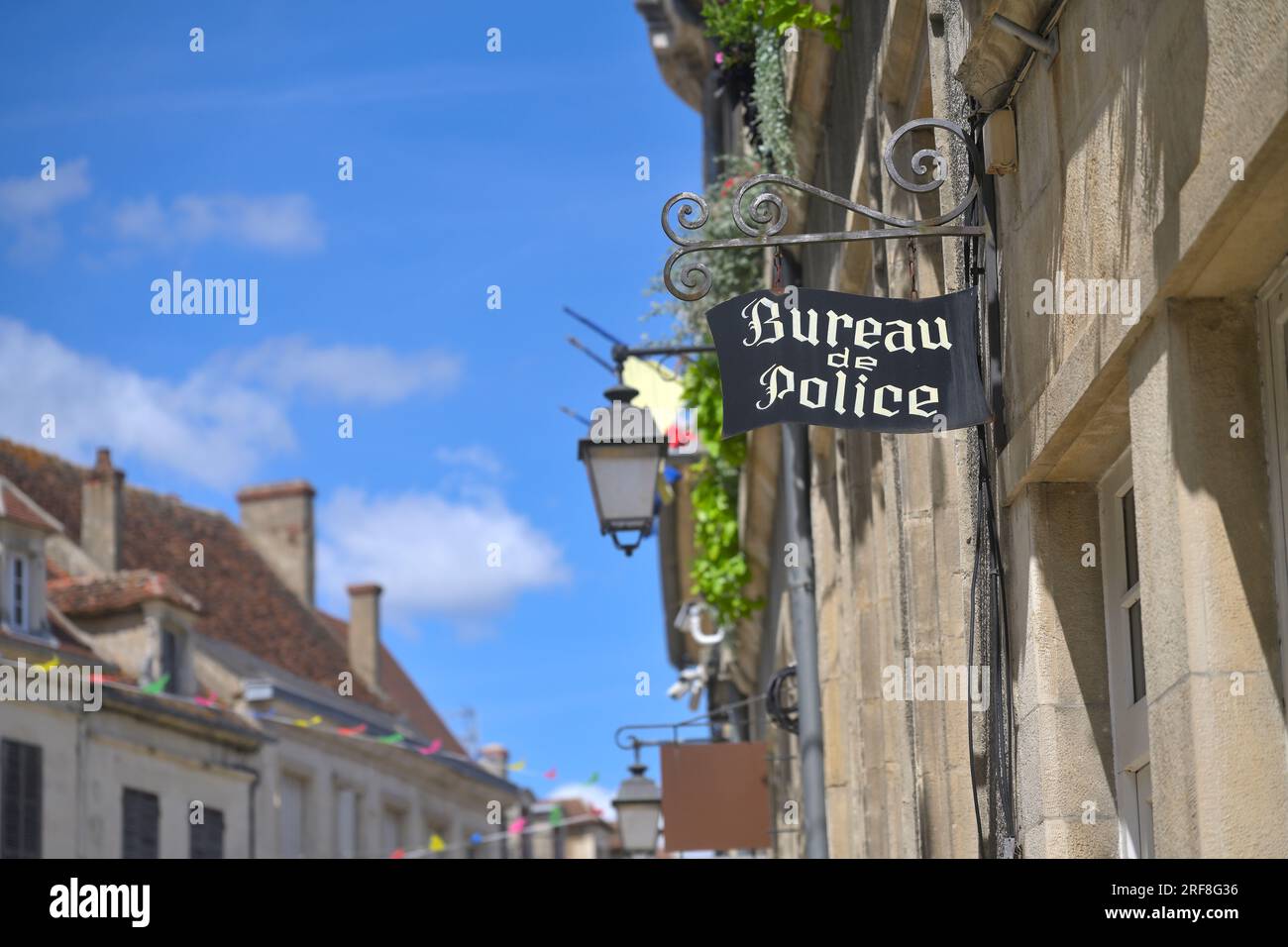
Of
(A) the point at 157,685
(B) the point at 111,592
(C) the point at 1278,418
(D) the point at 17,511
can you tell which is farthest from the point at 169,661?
(C) the point at 1278,418

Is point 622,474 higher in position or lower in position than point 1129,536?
higher

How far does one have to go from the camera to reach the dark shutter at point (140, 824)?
119 ft

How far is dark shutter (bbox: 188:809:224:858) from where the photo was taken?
38.1 m

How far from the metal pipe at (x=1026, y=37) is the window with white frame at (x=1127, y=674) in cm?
112

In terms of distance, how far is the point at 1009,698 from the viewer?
20.3ft

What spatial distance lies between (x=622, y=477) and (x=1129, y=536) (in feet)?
20.6

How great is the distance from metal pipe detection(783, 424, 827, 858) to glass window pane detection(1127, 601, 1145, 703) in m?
4.58

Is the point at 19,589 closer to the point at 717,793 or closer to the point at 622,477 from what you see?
the point at 717,793

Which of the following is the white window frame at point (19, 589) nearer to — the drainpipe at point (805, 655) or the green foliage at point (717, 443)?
the green foliage at point (717, 443)

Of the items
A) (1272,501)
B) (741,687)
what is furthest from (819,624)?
(741,687)

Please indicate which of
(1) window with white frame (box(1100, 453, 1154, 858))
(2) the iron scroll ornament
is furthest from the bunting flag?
(1) window with white frame (box(1100, 453, 1154, 858))

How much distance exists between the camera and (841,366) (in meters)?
5.55
